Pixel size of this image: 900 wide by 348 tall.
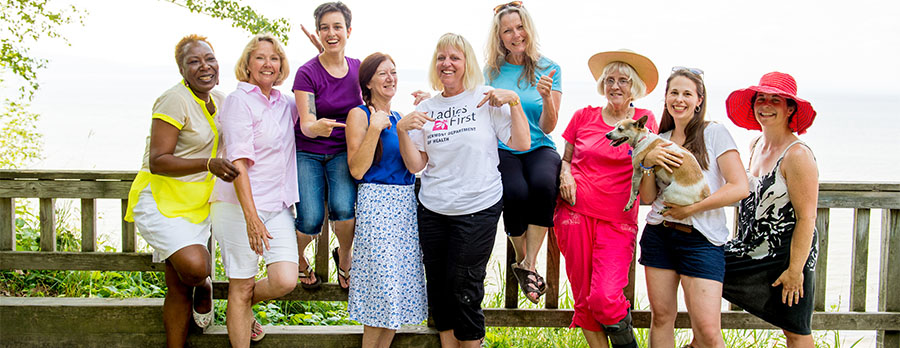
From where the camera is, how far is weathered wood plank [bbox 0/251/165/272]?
4.00 metres

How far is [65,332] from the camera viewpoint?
3.89 meters

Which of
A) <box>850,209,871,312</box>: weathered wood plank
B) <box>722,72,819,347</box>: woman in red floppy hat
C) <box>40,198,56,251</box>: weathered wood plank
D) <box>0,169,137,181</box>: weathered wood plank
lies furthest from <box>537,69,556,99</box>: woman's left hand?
<box>40,198,56,251</box>: weathered wood plank

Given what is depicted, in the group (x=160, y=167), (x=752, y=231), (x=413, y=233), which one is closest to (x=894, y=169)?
(x=752, y=231)

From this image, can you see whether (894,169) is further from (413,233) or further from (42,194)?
(42,194)

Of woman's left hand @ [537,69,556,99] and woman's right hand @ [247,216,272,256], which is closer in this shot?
woman's right hand @ [247,216,272,256]

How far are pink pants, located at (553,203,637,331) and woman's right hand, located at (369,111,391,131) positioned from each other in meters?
1.05

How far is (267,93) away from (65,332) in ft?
6.54

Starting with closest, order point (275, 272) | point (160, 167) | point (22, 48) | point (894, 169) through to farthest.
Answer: point (160, 167) → point (275, 272) → point (22, 48) → point (894, 169)

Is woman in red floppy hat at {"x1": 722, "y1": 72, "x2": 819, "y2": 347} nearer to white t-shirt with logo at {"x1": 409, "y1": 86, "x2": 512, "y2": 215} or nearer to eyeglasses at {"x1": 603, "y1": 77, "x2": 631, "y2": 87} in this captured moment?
eyeglasses at {"x1": 603, "y1": 77, "x2": 631, "y2": 87}

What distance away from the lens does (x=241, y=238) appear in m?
3.29

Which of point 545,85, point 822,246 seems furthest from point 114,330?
point 822,246

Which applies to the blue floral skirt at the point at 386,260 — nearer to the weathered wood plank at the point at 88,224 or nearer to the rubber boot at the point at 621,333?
the rubber boot at the point at 621,333

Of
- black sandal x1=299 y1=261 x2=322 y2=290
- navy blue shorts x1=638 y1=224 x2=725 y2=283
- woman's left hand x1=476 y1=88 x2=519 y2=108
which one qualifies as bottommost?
black sandal x1=299 y1=261 x2=322 y2=290

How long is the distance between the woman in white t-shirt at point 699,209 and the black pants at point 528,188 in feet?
1.61
